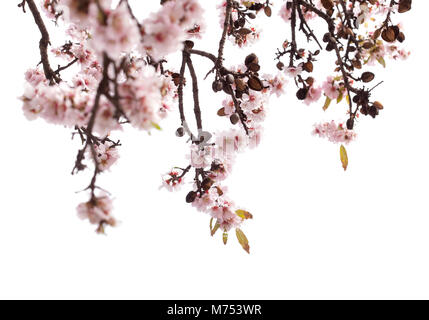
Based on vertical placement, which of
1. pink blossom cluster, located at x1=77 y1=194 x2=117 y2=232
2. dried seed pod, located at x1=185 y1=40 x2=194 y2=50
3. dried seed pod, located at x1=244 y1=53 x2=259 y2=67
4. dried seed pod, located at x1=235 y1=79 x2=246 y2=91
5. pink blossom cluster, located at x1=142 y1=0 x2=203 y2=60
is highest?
dried seed pod, located at x1=185 y1=40 x2=194 y2=50

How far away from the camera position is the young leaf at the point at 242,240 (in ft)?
5.21

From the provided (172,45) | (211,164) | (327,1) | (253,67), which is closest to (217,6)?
(327,1)

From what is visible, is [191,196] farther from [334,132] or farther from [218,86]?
[334,132]

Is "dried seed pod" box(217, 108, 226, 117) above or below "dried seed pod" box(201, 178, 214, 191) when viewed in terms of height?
above

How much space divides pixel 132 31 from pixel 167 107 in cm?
41

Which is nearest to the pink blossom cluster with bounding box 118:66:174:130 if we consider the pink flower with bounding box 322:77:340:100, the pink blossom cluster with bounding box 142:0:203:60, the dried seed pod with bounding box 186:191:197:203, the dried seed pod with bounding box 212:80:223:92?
the pink blossom cluster with bounding box 142:0:203:60

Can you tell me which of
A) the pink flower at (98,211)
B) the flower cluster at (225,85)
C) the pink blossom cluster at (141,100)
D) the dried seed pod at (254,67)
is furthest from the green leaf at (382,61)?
the pink flower at (98,211)

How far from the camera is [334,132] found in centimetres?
183

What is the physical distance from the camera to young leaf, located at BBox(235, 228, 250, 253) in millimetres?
1587

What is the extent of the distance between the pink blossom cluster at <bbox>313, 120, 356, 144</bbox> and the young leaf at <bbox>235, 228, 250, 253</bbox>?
25.0 inches

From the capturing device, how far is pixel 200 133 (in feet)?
4.63

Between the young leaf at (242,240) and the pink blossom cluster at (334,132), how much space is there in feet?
2.08

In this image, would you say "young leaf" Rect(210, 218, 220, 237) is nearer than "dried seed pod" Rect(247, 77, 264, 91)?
No

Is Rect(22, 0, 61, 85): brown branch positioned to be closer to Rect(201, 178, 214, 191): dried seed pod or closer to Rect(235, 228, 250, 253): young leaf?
Rect(201, 178, 214, 191): dried seed pod
